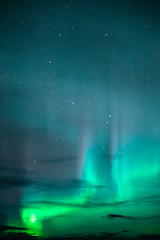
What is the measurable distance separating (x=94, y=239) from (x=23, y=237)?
36.1ft

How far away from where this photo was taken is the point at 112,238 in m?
61.6

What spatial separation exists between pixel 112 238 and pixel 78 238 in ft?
18.2

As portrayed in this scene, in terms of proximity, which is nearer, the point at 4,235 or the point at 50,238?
the point at 4,235

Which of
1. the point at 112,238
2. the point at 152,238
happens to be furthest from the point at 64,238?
the point at 152,238

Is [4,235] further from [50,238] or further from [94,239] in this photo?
[94,239]

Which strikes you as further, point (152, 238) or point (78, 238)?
point (78, 238)

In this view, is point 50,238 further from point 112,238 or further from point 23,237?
point 112,238

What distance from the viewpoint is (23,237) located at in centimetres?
5638

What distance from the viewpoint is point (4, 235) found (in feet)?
177

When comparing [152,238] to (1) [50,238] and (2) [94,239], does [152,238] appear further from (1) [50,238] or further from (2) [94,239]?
(1) [50,238]

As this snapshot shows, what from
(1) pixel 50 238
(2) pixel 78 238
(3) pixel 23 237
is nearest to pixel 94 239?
(2) pixel 78 238

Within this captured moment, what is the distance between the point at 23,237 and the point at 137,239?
16235 millimetres

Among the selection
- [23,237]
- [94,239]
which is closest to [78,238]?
[94,239]

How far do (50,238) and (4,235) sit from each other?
28.6ft
